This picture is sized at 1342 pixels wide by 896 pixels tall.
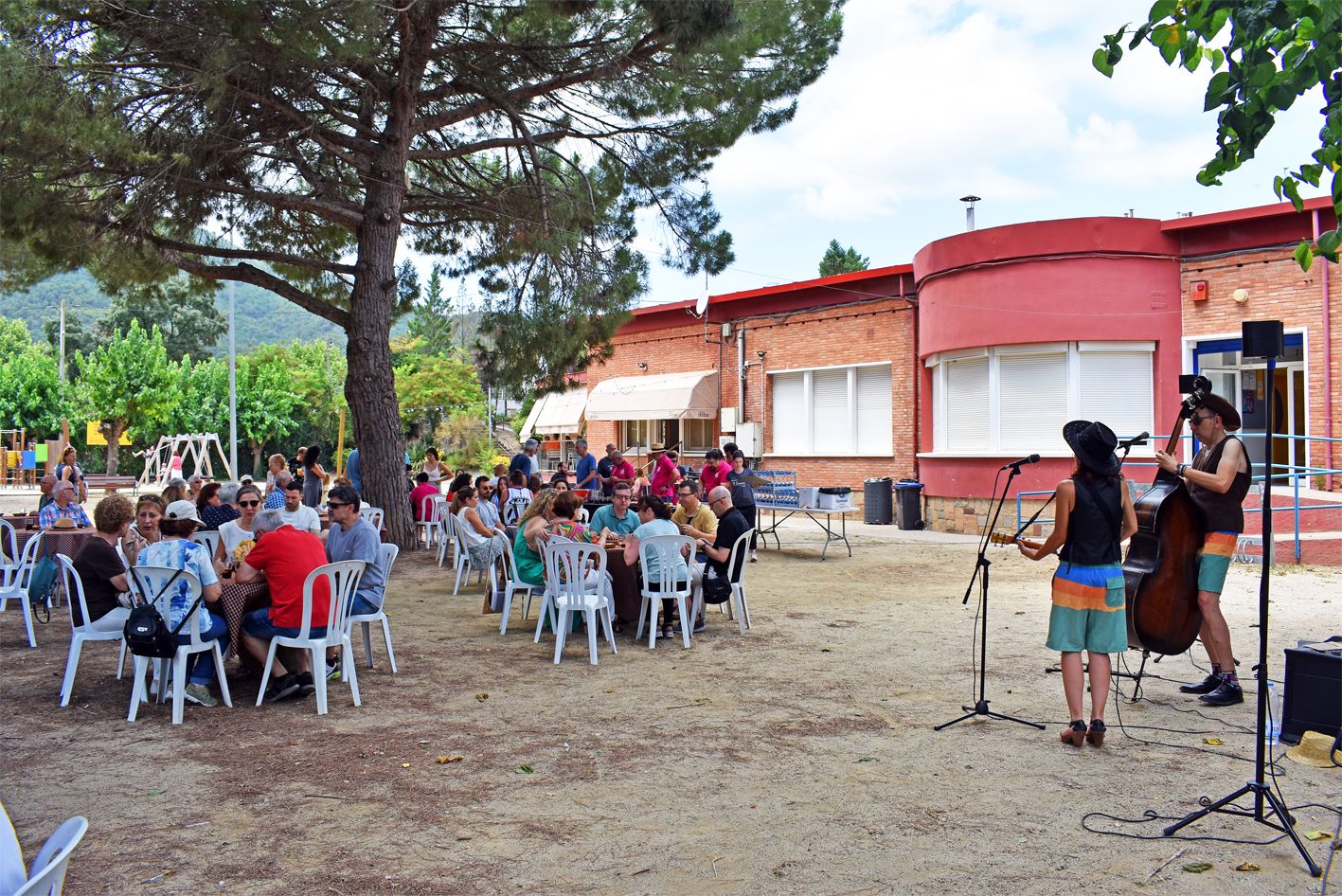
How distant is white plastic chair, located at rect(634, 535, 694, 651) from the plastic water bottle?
12.6 feet

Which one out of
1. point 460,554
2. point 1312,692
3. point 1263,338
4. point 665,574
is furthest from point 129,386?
point 1263,338

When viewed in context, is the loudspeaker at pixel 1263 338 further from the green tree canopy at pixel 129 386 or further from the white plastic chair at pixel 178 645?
the green tree canopy at pixel 129 386

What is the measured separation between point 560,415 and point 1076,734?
25314 millimetres

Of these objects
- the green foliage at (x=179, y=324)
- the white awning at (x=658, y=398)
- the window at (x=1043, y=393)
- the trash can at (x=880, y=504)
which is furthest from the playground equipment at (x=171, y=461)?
the window at (x=1043, y=393)

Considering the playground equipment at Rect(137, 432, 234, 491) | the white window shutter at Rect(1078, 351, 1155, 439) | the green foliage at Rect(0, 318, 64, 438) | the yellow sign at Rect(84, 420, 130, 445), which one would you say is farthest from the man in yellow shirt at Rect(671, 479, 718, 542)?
the green foliage at Rect(0, 318, 64, 438)

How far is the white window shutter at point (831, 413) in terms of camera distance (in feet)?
69.4

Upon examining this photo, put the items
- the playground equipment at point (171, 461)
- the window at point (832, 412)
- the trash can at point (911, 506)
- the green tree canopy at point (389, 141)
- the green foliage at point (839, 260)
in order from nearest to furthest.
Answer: the green tree canopy at point (389, 141)
the trash can at point (911, 506)
the window at point (832, 412)
the playground equipment at point (171, 461)
the green foliage at point (839, 260)

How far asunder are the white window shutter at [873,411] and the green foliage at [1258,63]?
1649 cm

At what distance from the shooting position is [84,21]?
9.73 meters

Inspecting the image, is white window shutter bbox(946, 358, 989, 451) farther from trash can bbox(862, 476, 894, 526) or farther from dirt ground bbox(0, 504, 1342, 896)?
dirt ground bbox(0, 504, 1342, 896)

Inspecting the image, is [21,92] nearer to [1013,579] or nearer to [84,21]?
[84,21]

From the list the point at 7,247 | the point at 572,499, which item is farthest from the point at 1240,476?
the point at 7,247

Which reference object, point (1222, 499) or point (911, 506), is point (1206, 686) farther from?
point (911, 506)

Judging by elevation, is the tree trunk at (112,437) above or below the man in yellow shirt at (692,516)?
above
